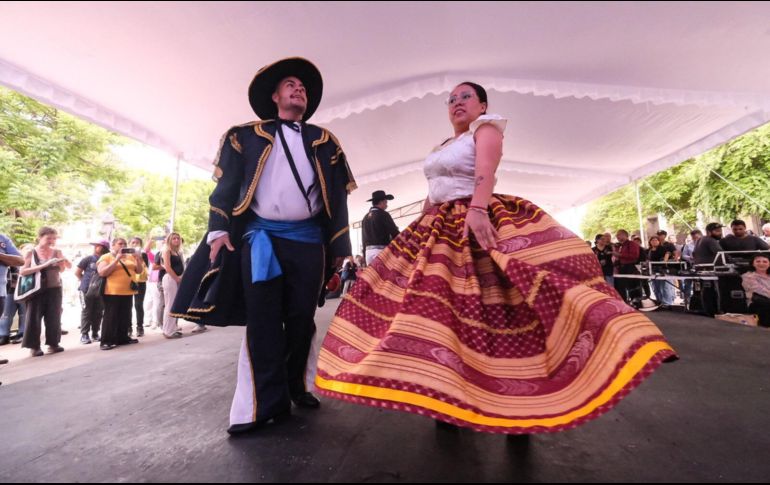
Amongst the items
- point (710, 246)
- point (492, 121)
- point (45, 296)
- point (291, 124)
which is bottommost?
point (45, 296)

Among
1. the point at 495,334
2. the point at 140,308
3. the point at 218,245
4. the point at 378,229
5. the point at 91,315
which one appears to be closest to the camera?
the point at 495,334

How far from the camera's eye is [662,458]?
1319 mm

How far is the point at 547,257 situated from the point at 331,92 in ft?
13.9

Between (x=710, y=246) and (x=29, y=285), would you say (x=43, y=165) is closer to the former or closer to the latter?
(x=29, y=285)

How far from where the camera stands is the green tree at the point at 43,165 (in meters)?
9.79

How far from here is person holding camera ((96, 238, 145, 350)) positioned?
476 cm

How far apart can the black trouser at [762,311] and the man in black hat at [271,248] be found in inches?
217

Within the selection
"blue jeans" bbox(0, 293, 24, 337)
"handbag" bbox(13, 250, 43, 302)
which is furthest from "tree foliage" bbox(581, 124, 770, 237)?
"blue jeans" bbox(0, 293, 24, 337)

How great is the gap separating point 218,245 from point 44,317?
481 cm

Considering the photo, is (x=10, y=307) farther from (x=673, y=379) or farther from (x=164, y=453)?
(x=673, y=379)

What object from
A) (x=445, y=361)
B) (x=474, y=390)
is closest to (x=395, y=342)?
(x=445, y=361)

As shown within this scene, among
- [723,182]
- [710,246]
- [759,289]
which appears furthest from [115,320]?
[723,182]

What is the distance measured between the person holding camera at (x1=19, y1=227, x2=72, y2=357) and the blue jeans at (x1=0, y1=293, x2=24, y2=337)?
5.50 feet

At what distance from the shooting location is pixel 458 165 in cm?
156
